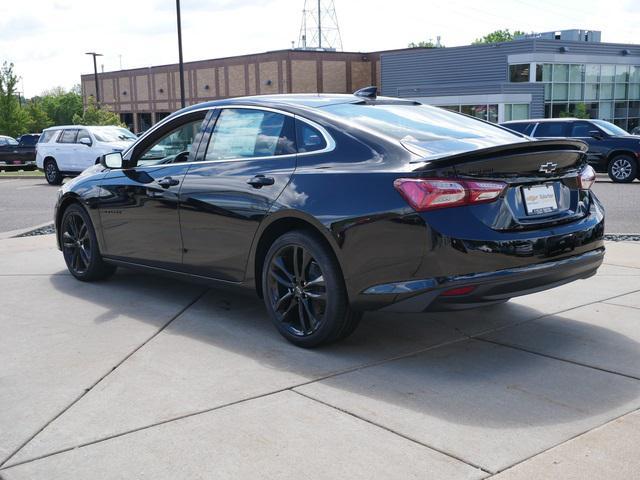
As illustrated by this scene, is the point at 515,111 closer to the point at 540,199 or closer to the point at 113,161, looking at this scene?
the point at 113,161

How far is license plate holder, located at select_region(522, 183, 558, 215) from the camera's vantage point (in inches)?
174

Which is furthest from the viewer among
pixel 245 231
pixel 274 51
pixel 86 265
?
pixel 274 51

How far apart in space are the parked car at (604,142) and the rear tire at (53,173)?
13527 millimetres

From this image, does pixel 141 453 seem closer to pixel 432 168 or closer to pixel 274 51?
pixel 432 168

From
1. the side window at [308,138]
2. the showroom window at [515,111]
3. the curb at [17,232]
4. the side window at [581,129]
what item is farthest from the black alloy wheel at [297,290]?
the showroom window at [515,111]

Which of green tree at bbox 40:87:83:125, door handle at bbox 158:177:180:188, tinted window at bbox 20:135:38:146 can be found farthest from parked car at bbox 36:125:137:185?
green tree at bbox 40:87:83:125

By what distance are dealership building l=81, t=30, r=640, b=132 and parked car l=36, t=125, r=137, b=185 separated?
25.2 m

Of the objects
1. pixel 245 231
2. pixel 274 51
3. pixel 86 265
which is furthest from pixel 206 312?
pixel 274 51

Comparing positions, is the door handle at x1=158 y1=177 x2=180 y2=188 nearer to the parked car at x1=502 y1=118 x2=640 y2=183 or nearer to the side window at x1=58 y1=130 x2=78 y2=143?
the parked car at x1=502 y1=118 x2=640 y2=183

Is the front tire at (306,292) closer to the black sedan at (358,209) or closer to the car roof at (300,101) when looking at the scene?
the black sedan at (358,209)

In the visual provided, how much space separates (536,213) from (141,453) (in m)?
2.58

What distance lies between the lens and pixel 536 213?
4449 mm

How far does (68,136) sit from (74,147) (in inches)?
25.1

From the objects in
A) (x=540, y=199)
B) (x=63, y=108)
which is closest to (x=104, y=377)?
(x=540, y=199)
